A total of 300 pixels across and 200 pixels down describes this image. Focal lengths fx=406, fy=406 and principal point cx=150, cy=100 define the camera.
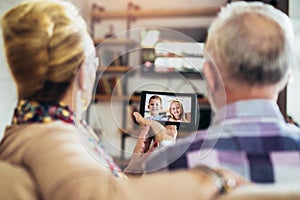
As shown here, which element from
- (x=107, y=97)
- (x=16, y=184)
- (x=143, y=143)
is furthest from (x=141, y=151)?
(x=16, y=184)

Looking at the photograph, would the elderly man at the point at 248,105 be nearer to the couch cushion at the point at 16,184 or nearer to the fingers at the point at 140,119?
the fingers at the point at 140,119

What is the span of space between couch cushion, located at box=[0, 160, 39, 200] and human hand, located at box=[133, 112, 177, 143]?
222mm

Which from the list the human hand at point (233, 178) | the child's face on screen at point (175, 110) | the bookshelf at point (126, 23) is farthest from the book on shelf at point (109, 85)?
the human hand at point (233, 178)

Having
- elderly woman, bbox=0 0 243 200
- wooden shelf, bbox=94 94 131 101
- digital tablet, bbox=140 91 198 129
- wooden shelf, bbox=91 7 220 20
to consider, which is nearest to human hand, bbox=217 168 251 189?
elderly woman, bbox=0 0 243 200

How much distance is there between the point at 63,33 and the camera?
64 centimetres

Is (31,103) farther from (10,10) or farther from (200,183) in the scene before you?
(200,183)

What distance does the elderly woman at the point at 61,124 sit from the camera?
56 cm

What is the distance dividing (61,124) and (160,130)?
18cm

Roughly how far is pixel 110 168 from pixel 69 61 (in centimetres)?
18

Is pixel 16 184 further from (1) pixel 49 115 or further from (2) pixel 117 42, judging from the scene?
(2) pixel 117 42

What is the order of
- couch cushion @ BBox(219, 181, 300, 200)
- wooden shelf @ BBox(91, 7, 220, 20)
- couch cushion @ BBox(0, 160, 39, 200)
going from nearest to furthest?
couch cushion @ BBox(219, 181, 300, 200) → couch cushion @ BBox(0, 160, 39, 200) → wooden shelf @ BBox(91, 7, 220, 20)

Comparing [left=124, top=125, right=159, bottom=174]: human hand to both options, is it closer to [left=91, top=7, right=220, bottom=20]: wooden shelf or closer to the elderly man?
the elderly man

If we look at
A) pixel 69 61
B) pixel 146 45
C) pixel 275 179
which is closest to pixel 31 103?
pixel 69 61

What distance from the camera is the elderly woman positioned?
558 millimetres
